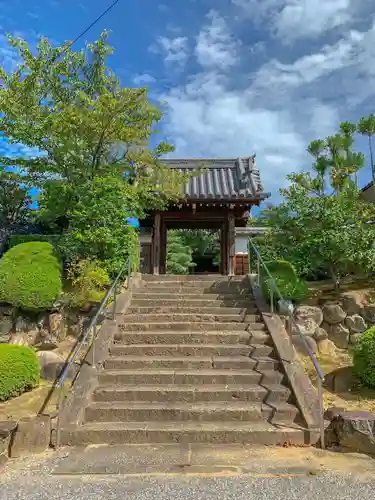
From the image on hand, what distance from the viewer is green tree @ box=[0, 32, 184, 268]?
352 inches

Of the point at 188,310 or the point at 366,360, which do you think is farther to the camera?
the point at 188,310

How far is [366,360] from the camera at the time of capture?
615cm

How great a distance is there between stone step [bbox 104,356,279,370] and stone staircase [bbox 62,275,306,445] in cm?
2

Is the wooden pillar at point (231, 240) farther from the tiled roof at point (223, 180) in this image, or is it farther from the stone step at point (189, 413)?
the stone step at point (189, 413)

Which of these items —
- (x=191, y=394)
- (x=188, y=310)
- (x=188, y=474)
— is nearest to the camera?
(x=188, y=474)

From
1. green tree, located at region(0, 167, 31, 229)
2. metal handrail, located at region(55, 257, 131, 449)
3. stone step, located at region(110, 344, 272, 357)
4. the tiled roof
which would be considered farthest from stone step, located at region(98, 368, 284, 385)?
green tree, located at region(0, 167, 31, 229)

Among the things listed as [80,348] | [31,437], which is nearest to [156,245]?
[80,348]

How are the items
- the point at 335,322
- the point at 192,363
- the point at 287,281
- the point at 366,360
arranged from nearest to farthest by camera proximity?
the point at 192,363, the point at 366,360, the point at 287,281, the point at 335,322

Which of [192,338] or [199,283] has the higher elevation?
[199,283]

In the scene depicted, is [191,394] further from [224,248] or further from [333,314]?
[224,248]

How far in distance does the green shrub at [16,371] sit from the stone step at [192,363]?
1206mm

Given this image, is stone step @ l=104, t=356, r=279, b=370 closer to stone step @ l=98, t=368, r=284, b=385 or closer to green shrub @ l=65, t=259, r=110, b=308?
stone step @ l=98, t=368, r=284, b=385

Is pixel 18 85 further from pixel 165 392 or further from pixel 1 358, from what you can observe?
pixel 165 392

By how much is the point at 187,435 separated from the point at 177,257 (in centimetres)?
1724
